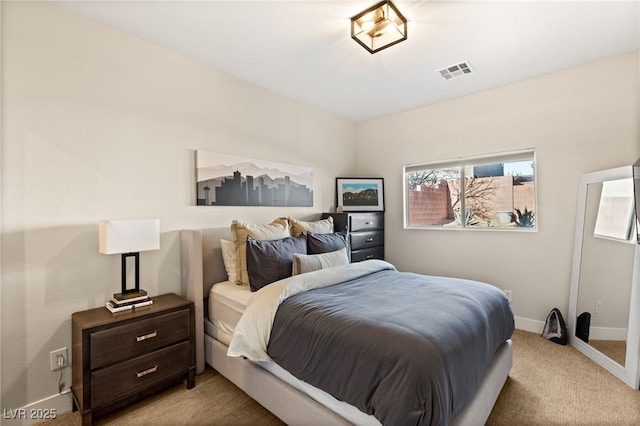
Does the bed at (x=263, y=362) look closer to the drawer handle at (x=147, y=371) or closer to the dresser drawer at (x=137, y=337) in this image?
the dresser drawer at (x=137, y=337)

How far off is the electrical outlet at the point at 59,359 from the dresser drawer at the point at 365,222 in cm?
279

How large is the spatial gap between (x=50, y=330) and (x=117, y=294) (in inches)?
15.7

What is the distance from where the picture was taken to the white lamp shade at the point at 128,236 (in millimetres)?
1885

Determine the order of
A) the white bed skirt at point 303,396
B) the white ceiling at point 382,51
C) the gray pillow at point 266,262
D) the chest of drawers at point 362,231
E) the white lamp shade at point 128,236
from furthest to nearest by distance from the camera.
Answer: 1. the chest of drawers at point 362,231
2. the gray pillow at point 266,262
3. the white ceiling at point 382,51
4. the white lamp shade at point 128,236
5. the white bed skirt at point 303,396

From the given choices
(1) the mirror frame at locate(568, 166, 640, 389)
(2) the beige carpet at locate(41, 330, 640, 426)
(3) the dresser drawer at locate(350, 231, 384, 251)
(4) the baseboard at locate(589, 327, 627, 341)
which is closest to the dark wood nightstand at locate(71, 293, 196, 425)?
(2) the beige carpet at locate(41, 330, 640, 426)

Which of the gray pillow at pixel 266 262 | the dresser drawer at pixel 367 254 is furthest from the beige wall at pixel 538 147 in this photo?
the gray pillow at pixel 266 262

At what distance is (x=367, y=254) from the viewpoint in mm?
3885

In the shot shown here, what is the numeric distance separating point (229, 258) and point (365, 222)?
1.92 meters

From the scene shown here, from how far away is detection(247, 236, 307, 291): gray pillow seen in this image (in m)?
2.29

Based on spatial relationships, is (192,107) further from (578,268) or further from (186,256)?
(578,268)

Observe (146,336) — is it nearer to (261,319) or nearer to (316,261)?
(261,319)

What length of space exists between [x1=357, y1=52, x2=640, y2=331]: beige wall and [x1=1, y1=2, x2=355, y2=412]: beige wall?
2.60m

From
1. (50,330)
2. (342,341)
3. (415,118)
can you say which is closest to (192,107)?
(50,330)

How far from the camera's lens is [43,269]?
74.1 inches
